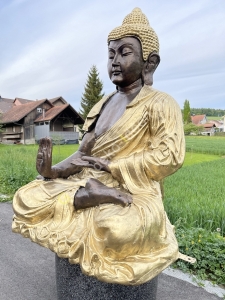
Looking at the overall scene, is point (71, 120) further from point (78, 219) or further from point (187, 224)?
point (78, 219)

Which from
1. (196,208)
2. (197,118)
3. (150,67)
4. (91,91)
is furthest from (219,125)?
(150,67)

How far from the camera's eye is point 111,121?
1.95m

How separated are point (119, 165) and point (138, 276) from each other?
620mm

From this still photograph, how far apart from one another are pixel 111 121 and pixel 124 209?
0.67 m

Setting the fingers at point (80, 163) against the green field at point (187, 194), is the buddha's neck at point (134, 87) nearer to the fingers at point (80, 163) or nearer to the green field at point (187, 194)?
the fingers at point (80, 163)

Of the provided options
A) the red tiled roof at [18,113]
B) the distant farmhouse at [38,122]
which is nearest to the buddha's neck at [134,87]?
the distant farmhouse at [38,122]

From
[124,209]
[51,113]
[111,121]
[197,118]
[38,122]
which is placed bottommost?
[124,209]

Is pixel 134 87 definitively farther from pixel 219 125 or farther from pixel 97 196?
pixel 219 125

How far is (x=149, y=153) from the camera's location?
5.53 ft

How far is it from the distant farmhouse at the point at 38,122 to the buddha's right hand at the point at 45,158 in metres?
17.0

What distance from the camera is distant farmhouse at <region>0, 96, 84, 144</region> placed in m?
19.0

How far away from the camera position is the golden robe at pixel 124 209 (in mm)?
1421

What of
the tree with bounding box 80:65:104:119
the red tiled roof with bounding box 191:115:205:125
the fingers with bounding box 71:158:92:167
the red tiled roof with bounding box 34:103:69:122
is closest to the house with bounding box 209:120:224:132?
the red tiled roof with bounding box 191:115:205:125

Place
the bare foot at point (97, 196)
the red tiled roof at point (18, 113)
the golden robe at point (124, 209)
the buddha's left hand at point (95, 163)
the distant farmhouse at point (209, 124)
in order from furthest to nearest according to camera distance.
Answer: the distant farmhouse at point (209, 124), the red tiled roof at point (18, 113), the buddha's left hand at point (95, 163), the bare foot at point (97, 196), the golden robe at point (124, 209)
